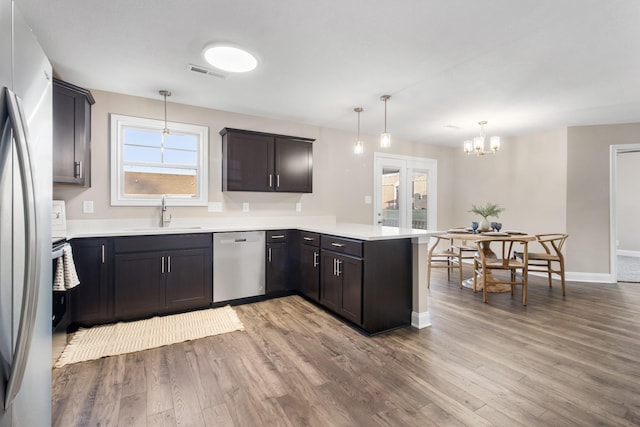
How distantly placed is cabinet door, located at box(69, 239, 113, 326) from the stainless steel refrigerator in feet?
6.41

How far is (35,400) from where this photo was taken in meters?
1.11

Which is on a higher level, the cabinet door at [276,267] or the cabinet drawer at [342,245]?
the cabinet drawer at [342,245]

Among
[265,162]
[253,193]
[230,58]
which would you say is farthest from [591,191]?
[230,58]

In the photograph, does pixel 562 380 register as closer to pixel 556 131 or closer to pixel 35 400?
pixel 35 400

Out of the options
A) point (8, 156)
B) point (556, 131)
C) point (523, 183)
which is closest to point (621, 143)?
point (556, 131)

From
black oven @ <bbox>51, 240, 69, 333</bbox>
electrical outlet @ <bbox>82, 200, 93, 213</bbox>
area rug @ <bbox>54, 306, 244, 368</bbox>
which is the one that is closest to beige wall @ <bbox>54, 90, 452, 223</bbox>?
electrical outlet @ <bbox>82, 200, 93, 213</bbox>

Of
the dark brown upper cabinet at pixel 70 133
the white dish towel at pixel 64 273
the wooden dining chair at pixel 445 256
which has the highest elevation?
the dark brown upper cabinet at pixel 70 133

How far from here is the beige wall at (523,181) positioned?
187 inches

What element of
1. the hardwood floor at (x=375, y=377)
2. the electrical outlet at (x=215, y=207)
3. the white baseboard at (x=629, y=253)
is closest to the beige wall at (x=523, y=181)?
the hardwood floor at (x=375, y=377)

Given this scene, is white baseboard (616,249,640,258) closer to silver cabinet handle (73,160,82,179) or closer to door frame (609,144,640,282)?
door frame (609,144,640,282)

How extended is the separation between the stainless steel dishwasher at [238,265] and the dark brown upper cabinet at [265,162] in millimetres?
672

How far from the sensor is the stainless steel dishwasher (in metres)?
3.34

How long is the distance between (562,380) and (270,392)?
1.90 m

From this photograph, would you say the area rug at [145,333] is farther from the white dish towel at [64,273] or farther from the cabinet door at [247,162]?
the cabinet door at [247,162]
